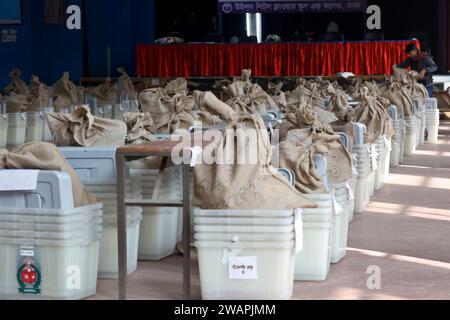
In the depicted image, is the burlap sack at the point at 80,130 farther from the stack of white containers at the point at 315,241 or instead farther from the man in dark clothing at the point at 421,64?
the man in dark clothing at the point at 421,64

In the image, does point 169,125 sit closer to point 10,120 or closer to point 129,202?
point 129,202

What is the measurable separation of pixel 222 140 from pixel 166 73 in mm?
14224

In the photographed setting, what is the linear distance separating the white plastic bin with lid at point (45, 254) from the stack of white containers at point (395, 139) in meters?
5.75

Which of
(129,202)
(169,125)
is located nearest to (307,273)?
(129,202)

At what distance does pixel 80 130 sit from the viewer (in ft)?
18.2

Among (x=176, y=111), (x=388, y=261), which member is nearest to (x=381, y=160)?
(x=176, y=111)

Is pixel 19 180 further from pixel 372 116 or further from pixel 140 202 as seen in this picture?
pixel 372 116

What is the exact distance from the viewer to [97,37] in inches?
841

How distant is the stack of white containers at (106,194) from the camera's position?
17.1 ft

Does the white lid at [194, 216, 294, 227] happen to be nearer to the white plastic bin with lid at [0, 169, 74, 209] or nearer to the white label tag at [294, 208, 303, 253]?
the white label tag at [294, 208, 303, 253]

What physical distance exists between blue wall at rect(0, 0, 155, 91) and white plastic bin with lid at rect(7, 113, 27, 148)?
23.7ft

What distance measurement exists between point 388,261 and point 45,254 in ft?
6.62

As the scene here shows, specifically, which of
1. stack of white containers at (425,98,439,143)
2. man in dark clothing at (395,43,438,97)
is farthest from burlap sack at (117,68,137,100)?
stack of white containers at (425,98,439,143)

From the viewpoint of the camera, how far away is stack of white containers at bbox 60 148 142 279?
17.1 feet
